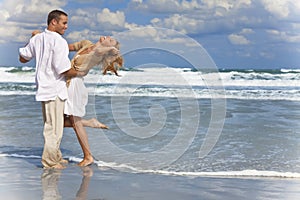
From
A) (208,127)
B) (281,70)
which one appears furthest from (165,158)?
(281,70)

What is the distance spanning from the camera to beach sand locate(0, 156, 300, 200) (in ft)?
12.6

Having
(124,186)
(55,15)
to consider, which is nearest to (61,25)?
(55,15)

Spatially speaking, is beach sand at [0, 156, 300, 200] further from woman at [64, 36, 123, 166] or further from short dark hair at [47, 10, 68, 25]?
short dark hair at [47, 10, 68, 25]

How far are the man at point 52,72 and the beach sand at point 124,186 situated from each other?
14.4 inches

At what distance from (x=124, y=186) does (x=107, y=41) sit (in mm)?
1663

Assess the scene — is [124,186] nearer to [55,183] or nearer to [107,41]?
[55,183]

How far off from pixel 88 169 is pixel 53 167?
1.22 ft

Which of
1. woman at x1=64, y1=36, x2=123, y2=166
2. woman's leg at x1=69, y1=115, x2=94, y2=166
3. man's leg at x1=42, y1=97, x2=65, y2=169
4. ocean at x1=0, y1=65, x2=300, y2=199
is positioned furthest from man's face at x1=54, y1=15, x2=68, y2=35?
ocean at x1=0, y1=65, x2=300, y2=199

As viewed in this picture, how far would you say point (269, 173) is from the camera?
4918 mm

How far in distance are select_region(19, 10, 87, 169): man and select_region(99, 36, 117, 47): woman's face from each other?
1.31 ft

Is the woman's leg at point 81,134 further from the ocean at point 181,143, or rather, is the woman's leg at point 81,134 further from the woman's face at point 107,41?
the woman's face at point 107,41

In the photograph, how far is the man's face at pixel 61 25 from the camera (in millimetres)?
4863

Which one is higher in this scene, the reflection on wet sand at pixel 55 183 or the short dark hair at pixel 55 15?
the short dark hair at pixel 55 15

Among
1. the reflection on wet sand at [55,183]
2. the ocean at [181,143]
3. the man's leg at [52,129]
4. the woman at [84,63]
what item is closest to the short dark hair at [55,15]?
the woman at [84,63]
